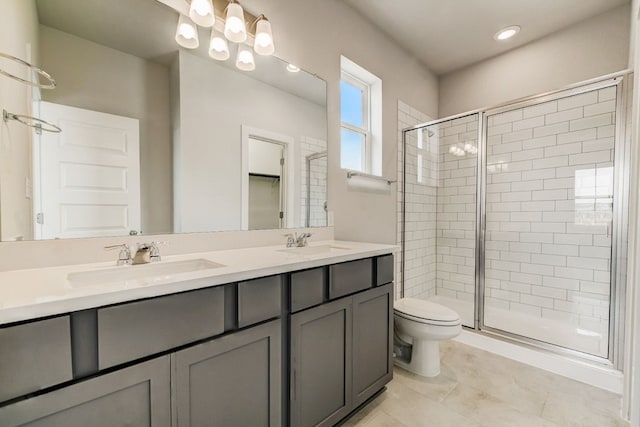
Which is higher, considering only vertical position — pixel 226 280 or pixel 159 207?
pixel 159 207

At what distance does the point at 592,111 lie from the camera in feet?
7.83

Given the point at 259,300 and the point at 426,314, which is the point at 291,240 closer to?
the point at 259,300

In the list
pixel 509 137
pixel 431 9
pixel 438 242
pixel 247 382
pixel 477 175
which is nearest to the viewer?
pixel 247 382

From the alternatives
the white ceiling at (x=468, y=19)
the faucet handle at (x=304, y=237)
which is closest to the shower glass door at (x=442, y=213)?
the white ceiling at (x=468, y=19)

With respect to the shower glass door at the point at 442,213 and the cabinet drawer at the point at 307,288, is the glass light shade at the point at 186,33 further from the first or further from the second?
the shower glass door at the point at 442,213

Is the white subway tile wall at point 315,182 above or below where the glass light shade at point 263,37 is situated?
below

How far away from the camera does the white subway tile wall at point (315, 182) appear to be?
1.88 metres

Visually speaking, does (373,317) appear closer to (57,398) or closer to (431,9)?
(57,398)


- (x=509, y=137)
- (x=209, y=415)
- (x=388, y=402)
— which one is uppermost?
(x=509, y=137)

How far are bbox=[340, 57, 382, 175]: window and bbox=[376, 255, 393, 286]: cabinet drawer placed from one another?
0.85 metres

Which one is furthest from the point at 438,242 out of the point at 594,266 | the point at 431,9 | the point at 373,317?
the point at 431,9

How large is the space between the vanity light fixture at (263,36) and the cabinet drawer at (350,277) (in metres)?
1.29

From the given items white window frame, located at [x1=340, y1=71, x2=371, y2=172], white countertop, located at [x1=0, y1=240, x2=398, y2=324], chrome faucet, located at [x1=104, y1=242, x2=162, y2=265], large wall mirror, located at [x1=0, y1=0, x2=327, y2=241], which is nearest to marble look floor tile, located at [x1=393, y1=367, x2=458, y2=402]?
white countertop, located at [x1=0, y1=240, x2=398, y2=324]

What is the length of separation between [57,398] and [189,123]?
1.14 meters
